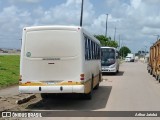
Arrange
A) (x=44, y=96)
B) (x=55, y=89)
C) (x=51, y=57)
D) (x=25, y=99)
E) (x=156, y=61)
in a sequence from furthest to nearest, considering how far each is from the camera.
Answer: (x=156, y=61)
(x=44, y=96)
(x=25, y=99)
(x=51, y=57)
(x=55, y=89)

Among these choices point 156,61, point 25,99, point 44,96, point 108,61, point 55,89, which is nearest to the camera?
point 55,89

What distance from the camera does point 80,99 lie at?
17.0 m

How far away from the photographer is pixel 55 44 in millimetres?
14531

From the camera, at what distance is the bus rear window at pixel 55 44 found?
1455 cm

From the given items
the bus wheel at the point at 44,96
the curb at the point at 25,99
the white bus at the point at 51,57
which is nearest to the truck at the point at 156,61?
the bus wheel at the point at 44,96

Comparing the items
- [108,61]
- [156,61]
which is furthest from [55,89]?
[108,61]

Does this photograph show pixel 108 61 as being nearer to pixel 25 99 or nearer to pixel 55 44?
pixel 25 99

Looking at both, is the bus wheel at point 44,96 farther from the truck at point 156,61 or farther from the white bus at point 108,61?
the white bus at point 108,61

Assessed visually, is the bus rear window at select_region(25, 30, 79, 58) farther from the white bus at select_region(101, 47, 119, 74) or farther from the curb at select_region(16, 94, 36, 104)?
the white bus at select_region(101, 47, 119, 74)

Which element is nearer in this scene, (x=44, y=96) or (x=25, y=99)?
(x=25, y=99)

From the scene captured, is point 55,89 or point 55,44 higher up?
point 55,44

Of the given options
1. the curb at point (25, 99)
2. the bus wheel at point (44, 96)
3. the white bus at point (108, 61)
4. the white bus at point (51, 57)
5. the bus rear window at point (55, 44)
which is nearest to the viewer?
the white bus at point (51, 57)

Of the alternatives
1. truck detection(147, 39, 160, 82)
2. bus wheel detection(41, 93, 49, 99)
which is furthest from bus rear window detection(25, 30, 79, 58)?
truck detection(147, 39, 160, 82)

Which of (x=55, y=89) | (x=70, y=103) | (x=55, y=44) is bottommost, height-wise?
(x=70, y=103)
